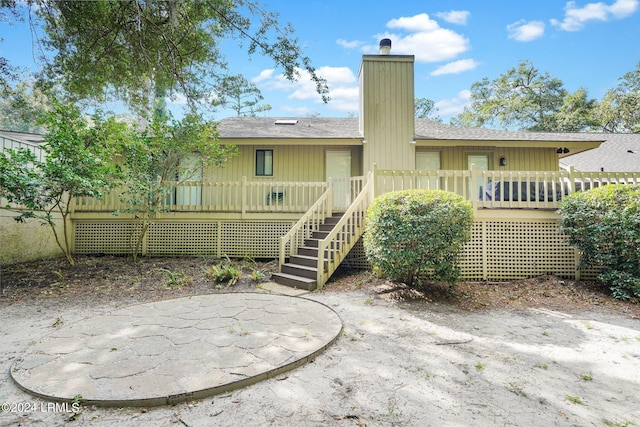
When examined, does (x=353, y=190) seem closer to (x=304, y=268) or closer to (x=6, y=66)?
(x=304, y=268)

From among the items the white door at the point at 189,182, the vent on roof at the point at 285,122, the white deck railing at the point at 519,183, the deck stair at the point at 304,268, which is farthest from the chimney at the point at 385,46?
the white door at the point at 189,182

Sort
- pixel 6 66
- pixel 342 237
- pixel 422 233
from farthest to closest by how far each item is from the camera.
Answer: pixel 342 237, pixel 6 66, pixel 422 233

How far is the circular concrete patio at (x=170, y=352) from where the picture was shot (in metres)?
2.27

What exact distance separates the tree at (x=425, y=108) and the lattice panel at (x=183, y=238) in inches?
1364

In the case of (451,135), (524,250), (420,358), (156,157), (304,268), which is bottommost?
(420,358)

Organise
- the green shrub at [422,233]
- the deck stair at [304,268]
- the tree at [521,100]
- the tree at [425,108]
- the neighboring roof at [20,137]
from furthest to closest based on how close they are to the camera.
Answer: the tree at [425,108], the tree at [521,100], the neighboring roof at [20,137], the deck stair at [304,268], the green shrub at [422,233]

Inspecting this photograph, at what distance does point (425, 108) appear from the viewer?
3725 centimetres

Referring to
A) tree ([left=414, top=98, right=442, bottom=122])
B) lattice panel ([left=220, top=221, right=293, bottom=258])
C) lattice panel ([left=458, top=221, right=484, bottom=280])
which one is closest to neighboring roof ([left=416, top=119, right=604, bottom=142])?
lattice panel ([left=458, top=221, right=484, bottom=280])

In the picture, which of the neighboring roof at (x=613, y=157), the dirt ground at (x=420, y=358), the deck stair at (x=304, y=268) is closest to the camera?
the dirt ground at (x=420, y=358)

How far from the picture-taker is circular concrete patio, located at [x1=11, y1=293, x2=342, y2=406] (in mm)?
2266

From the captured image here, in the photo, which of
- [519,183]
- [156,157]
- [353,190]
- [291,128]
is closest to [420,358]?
[519,183]

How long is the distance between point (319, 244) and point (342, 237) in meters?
0.81

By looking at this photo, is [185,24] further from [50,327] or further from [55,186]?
[50,327]

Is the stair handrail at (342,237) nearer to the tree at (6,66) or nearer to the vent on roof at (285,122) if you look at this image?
the vent on roof at (285,122)
